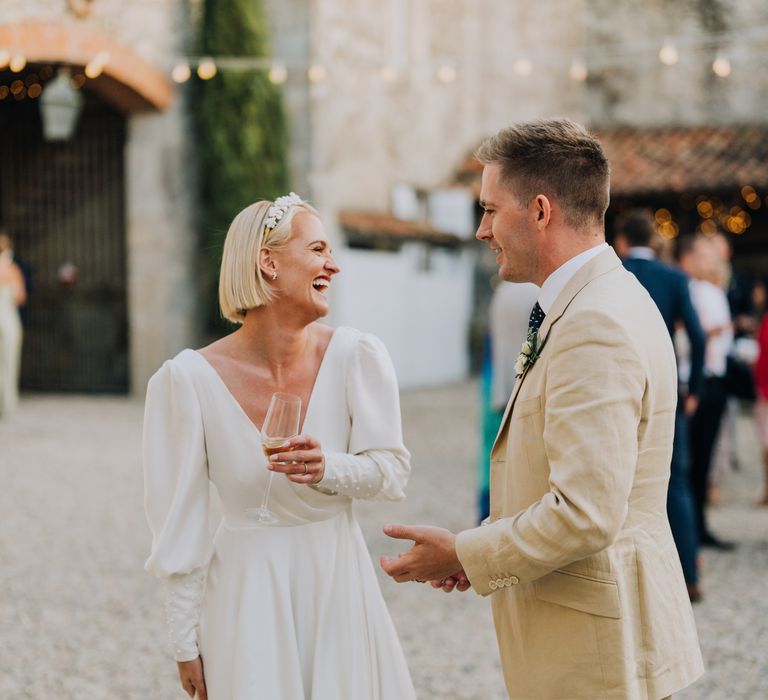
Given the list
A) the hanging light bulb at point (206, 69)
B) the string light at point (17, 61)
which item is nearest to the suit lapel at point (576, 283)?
the hanging light bulb at point (206, 69)

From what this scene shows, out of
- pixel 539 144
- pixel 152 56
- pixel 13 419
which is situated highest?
pixel 152 56

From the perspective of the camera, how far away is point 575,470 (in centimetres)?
170

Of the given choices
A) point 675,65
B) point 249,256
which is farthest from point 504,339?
point 675,65

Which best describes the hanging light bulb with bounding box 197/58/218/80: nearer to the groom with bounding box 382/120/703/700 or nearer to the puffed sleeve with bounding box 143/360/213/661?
the puffed sleeve with bounding box 143/360/213/661

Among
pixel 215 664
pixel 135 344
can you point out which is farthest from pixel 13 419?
pixel 215 664

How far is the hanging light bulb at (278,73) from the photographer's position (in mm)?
11337

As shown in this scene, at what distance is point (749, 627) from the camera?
4770mm

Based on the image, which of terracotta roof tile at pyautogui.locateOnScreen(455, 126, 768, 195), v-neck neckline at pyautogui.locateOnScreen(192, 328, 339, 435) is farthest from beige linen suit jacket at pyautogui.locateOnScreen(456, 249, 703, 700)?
terracotta roof tile at pyautogui.locateOnScreen(455, 126, 768, 195)

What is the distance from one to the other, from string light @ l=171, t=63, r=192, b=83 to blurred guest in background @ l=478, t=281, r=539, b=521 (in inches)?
295

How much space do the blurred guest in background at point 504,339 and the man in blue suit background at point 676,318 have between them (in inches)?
24.9

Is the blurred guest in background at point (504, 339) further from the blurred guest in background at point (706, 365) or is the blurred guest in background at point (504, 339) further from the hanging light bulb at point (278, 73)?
the hanging light bulb at point (278, 73)

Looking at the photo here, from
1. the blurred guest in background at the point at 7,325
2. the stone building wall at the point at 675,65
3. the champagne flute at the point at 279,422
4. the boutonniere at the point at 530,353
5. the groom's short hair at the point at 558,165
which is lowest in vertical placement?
the blurred guest in background at the point at 7,325

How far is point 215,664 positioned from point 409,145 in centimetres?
1704

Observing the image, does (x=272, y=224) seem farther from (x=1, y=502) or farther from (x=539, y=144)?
(x=1, y=502)
